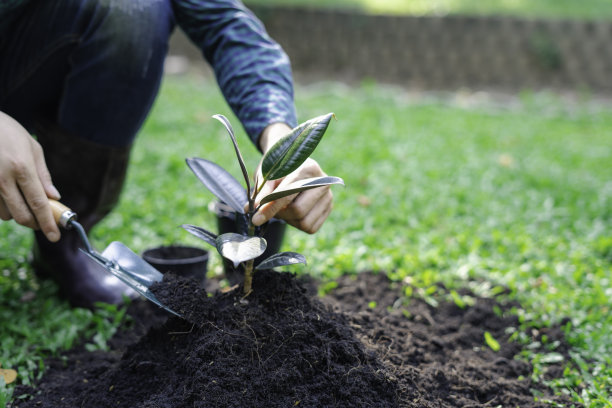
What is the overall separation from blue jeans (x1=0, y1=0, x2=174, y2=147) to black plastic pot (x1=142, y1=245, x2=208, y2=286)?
504 mm

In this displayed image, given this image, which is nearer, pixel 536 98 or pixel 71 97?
pixel 71 97

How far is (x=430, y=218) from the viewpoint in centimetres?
314

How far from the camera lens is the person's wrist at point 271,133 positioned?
1725 millimetres

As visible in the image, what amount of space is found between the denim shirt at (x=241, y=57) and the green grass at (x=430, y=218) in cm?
86

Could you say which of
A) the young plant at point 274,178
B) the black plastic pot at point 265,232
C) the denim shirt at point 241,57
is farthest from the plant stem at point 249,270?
the black plastic pot at point 265,232

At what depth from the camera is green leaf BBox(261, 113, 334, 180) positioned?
1428 millimetres

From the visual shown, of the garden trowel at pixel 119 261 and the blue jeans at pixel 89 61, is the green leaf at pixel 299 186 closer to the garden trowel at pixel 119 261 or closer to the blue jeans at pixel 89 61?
the garden trowel at pixel 119 261

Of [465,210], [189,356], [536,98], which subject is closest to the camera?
[189,356]

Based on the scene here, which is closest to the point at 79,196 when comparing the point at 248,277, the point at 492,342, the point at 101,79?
the point at 101,79

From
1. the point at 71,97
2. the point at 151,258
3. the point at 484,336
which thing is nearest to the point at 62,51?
the point at 71,97

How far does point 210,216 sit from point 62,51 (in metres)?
1.30

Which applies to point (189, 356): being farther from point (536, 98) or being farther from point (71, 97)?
point (536, 98)

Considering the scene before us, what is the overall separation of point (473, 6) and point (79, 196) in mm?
9242

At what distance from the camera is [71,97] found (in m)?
2.02
